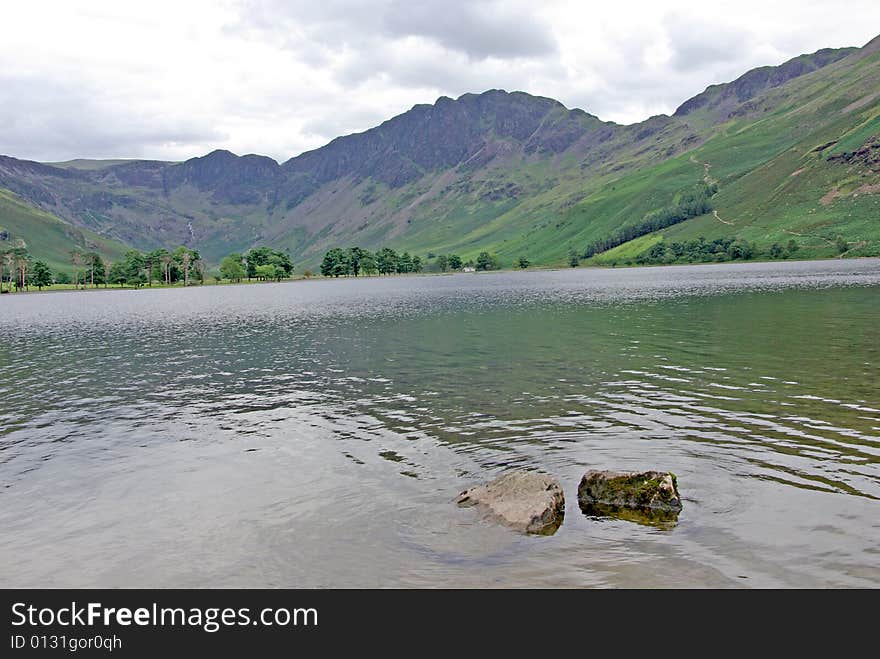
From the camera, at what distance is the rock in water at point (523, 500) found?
2189 cm

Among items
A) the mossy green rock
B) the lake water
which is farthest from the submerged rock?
the lake water

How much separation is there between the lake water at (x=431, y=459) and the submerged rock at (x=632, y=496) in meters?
0.74

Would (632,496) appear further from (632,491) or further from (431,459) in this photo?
(431,459)

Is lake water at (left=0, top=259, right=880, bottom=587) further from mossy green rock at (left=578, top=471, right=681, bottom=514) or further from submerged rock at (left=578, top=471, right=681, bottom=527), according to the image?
mossy green rock at (left=578, top=471, right=681, bottom=514)

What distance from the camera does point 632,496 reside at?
76.9ft

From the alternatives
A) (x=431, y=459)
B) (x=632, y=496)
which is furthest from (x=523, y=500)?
(x=431, y=459)

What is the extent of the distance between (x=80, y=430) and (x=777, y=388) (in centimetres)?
4663

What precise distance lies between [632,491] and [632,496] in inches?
7.7

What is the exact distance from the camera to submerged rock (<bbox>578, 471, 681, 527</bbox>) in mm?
22672

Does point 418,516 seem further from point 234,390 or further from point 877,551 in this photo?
point 234,390

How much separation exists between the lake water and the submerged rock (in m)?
0.74

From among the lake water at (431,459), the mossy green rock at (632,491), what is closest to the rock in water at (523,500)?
the lake water at (431,459)
